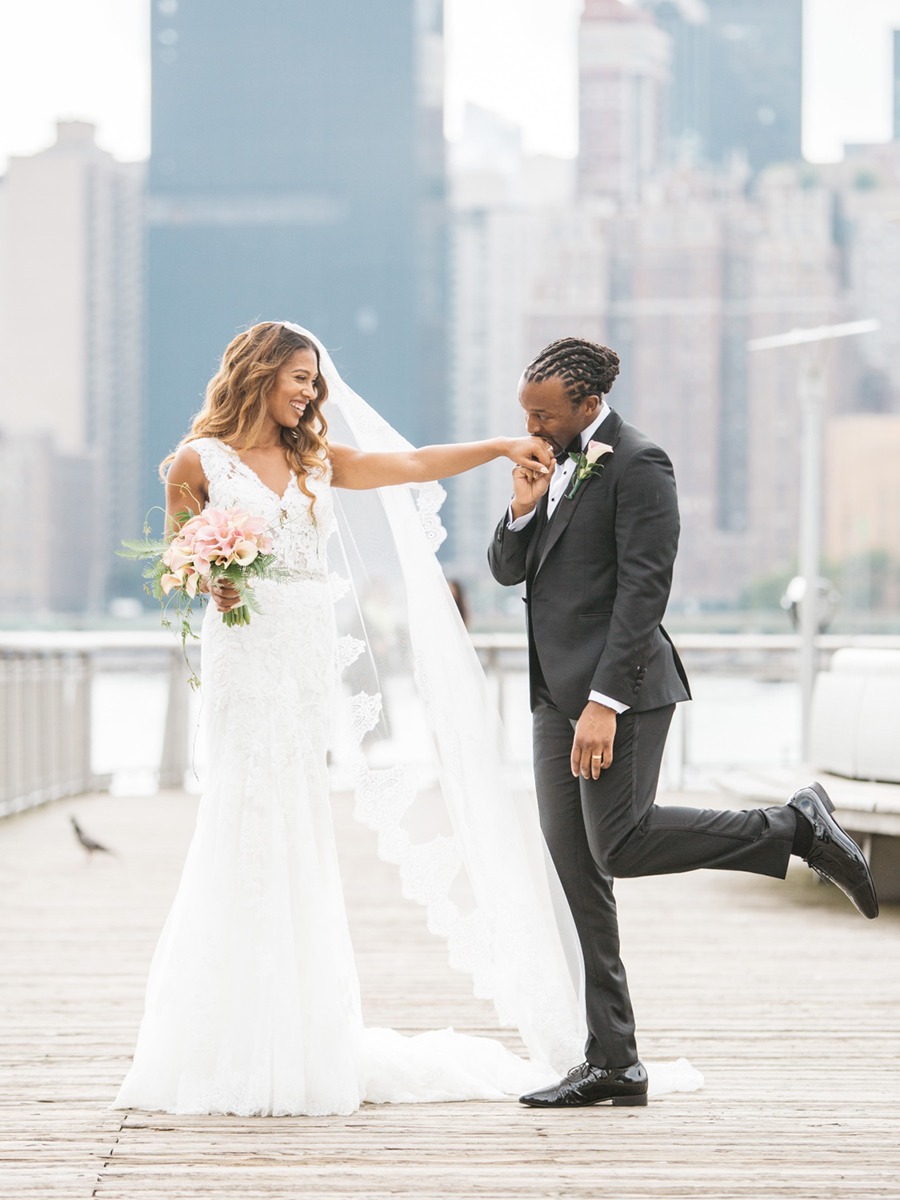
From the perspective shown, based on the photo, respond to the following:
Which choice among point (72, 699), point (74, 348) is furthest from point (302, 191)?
point (72, 699)

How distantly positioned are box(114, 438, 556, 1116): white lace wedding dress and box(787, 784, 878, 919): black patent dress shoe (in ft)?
2.34

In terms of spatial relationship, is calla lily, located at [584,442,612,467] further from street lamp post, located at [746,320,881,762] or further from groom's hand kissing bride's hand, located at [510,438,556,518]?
street lamp post, located at [746,320,881,762]

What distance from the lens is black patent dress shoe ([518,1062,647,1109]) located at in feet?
9.41

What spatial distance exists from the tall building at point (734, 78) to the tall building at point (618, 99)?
1322 millimetres

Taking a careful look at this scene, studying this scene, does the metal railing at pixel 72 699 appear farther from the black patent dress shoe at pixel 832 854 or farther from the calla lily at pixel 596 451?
the calla lily at pixel 596 451

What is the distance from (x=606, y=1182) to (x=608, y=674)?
2.83ft

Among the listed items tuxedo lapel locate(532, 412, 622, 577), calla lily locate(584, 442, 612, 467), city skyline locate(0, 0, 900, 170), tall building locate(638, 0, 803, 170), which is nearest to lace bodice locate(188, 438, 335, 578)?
tuxedo lapel locate(532, 412, 622, 577)

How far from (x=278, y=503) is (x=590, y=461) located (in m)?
0.65

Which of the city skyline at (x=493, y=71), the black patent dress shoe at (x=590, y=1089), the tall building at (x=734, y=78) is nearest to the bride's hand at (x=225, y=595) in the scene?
the black patent dress shoe at (x=590, y=1089)

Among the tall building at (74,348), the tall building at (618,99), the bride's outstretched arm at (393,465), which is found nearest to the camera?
the bride's outstretched arm at (393,465)

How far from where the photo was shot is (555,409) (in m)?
2.84

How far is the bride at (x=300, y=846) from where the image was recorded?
9.45 feet

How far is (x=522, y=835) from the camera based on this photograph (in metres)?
3.05

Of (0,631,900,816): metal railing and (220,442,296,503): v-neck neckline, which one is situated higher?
(220,442,296,503): v-neck neckline
